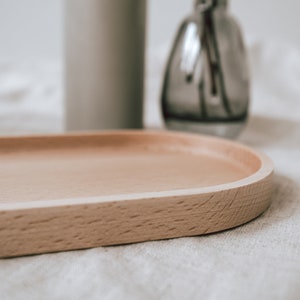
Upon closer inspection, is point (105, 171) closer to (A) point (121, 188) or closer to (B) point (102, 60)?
(A) point (121, 188)

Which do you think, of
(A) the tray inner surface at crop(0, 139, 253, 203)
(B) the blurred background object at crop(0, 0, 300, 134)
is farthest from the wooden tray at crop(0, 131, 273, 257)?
(B) the blurred background object at crop(0, 0, 300, 134)

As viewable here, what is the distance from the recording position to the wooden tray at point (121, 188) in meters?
0.17

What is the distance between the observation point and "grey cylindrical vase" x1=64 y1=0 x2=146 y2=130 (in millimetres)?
388

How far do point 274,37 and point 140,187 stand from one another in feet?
1.88

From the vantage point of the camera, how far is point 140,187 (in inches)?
9.4

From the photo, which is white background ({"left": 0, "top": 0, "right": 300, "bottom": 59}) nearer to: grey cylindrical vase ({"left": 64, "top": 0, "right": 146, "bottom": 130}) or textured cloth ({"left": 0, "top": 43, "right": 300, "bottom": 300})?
grey cylindrical vase ({"left": 64, "top": 0, "right": 146, "bottom": 130})

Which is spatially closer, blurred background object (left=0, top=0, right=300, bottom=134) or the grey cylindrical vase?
the grey cylindrical vase

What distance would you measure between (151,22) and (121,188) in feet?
1.93

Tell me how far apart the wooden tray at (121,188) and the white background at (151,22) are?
454 mm

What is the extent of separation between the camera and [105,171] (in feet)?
0.87

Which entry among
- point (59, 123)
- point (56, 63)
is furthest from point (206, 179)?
point (56, 63)

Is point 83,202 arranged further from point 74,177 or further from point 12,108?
point 12,108

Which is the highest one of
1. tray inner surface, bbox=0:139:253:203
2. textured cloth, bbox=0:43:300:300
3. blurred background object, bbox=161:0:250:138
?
blurred background object, bbox=161:0:250:138

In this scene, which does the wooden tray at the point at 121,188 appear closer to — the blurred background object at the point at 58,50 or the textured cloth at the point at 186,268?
the textured cloth at the point at 186,268
